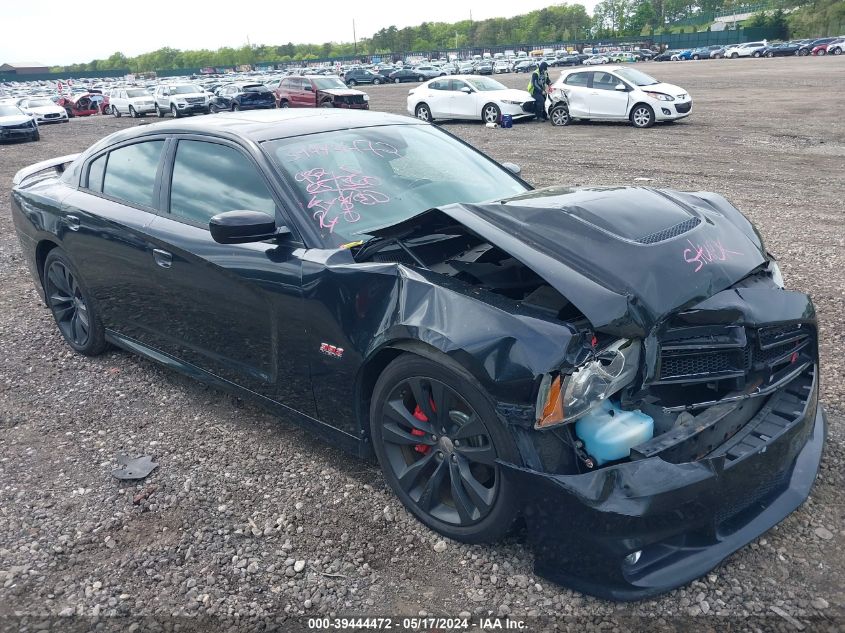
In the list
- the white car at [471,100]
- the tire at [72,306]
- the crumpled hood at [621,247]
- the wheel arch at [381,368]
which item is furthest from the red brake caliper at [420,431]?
the white car at [471,100]

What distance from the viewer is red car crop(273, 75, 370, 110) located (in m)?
27.3

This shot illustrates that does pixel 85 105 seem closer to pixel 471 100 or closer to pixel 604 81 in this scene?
pixel 471 100

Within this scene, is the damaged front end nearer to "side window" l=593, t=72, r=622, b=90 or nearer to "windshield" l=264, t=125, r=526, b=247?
"windshield" l=264, t=125, r=526, b=247

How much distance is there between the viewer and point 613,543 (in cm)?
230

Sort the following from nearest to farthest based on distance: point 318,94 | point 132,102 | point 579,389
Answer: point 579,389, point 318,94, point 132,102

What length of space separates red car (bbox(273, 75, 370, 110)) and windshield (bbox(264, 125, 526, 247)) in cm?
2418

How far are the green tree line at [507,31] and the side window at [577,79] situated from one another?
106830mm

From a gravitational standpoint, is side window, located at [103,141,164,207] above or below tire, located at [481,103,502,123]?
above

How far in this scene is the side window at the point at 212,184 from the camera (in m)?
3.54

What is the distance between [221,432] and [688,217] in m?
2.65

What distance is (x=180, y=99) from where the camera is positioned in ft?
96.7

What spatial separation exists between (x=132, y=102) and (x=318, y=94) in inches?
392

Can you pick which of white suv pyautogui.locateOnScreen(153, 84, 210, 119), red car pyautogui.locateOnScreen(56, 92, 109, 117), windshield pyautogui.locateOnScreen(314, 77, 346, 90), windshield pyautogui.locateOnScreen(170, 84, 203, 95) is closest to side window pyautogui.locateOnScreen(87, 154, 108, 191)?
windshield pyautogui.locateOnScreen(314, 77, 346, 90)

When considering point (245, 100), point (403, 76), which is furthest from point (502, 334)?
point (403, 76)
